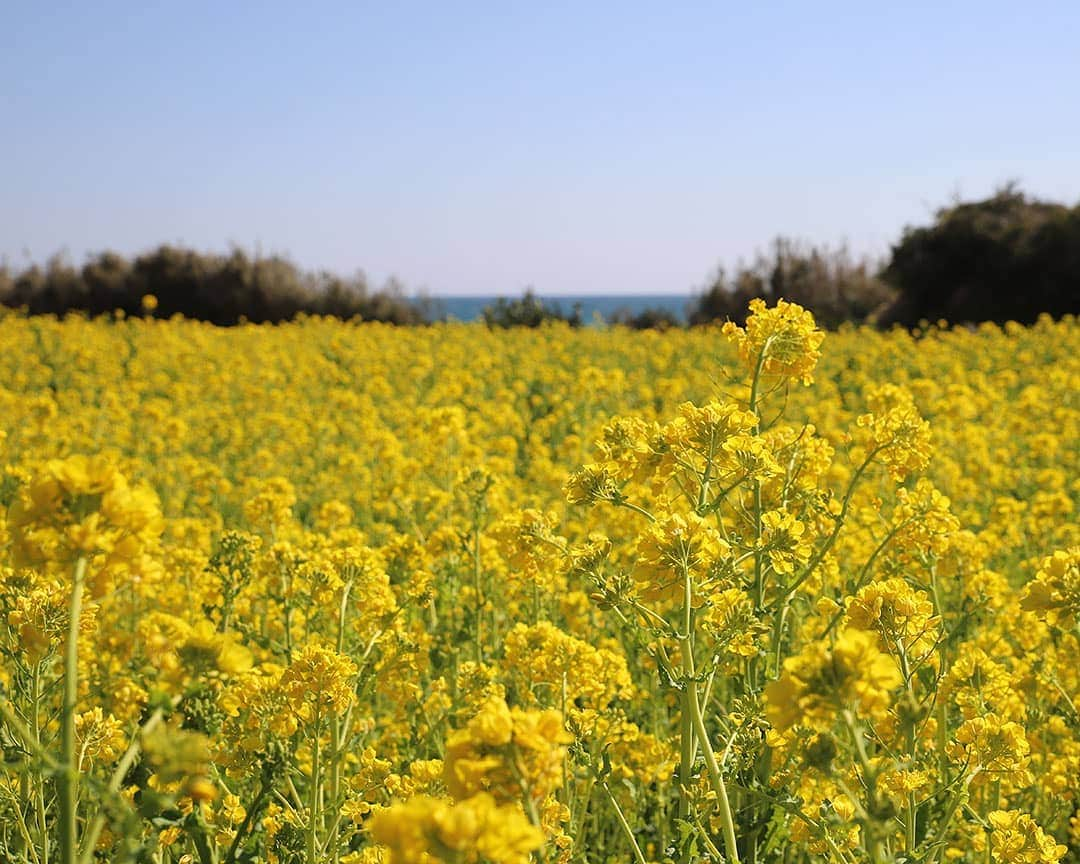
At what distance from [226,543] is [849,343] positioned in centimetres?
1357

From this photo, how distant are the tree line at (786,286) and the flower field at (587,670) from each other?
16932mm

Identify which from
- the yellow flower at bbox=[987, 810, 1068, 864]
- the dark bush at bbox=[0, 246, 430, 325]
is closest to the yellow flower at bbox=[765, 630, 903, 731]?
the yellow flower at bbox=[987, 810, 1068, 864]

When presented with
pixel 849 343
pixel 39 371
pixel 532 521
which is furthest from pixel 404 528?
pixel 849 343

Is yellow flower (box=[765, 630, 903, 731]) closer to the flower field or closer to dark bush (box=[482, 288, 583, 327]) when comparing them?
the flower field

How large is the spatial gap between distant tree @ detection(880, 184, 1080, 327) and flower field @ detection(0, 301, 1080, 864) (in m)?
16.8

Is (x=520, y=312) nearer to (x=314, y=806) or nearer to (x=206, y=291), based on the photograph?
(x=206, y=291)

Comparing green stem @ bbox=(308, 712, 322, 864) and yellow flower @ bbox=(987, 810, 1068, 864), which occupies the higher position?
green stem @ bbox=(308, 712, 322, 864)

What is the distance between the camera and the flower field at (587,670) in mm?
1401

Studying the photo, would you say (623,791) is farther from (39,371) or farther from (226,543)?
(39,371)

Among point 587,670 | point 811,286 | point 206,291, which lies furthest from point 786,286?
point 587,670

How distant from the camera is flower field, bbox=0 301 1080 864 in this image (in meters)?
1.40

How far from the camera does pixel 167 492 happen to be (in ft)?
24.2

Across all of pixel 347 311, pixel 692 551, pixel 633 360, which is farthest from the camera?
pixel 347 311

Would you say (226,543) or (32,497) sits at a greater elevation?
(32,497)
